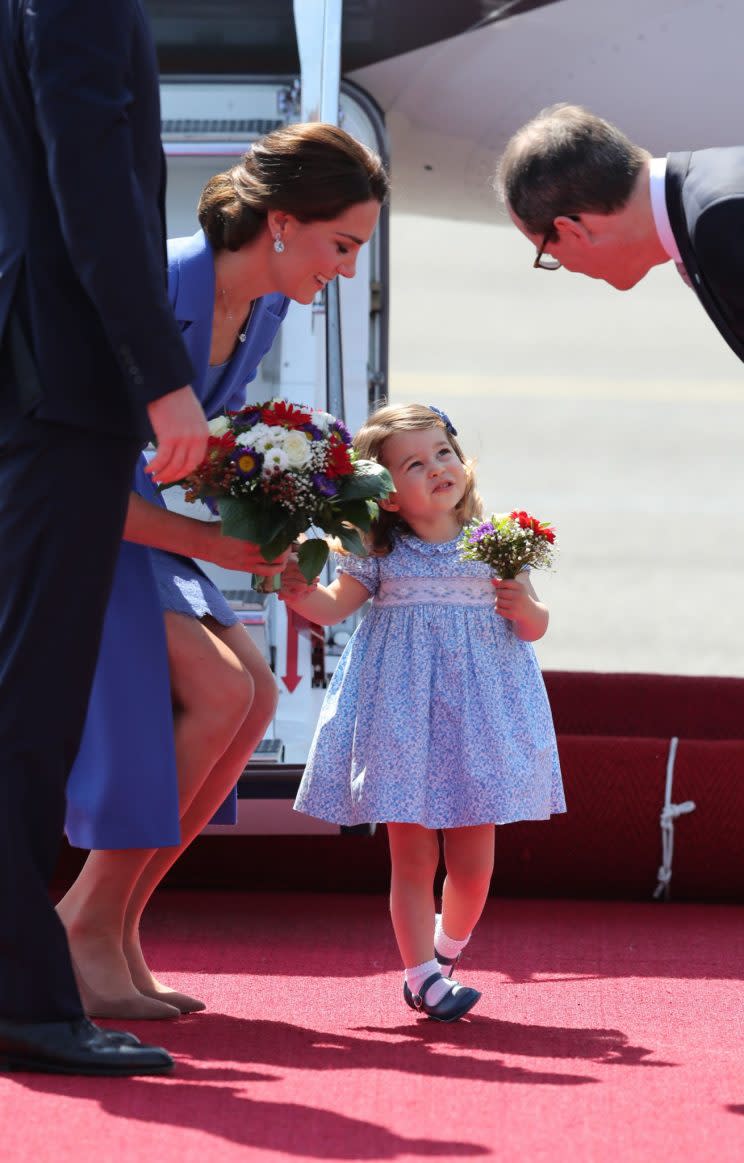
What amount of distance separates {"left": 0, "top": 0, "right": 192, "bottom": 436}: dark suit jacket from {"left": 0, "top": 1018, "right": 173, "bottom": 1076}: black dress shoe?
30.7 inches

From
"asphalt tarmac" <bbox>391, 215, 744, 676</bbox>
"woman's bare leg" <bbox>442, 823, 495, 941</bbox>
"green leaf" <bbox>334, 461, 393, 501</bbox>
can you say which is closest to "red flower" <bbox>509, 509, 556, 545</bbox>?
"green leaf" <bbox>334, 461, 393, 501</bbox>

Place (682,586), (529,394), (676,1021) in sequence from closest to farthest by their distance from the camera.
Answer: (676,1021), (682,586), (529,394)

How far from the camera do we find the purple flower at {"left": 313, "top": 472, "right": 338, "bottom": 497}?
2.79 m

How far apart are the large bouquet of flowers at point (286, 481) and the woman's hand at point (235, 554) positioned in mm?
49

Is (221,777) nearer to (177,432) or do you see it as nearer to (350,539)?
(350,539)

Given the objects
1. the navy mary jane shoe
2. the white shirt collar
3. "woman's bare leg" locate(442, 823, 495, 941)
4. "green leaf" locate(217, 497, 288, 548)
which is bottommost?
the navy mary jane shoe

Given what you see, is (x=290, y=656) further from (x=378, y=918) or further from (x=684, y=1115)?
(x=684, y=1115)

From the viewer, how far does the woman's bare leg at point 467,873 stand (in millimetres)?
3156

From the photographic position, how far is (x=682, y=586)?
14.3 meters

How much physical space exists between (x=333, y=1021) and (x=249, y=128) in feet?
8.26

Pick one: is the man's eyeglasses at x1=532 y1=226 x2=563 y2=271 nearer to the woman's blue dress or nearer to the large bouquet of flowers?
the large bouquet of flowers

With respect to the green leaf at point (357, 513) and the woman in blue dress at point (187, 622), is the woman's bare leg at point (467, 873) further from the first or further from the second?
the green leaf at point (357, 513)

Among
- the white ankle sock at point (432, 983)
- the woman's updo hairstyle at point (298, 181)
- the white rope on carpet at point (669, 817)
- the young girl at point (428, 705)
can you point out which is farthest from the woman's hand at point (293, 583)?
the white rope on carpet at point (669, 817)

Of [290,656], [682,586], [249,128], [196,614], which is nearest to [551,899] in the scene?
[290,656]
